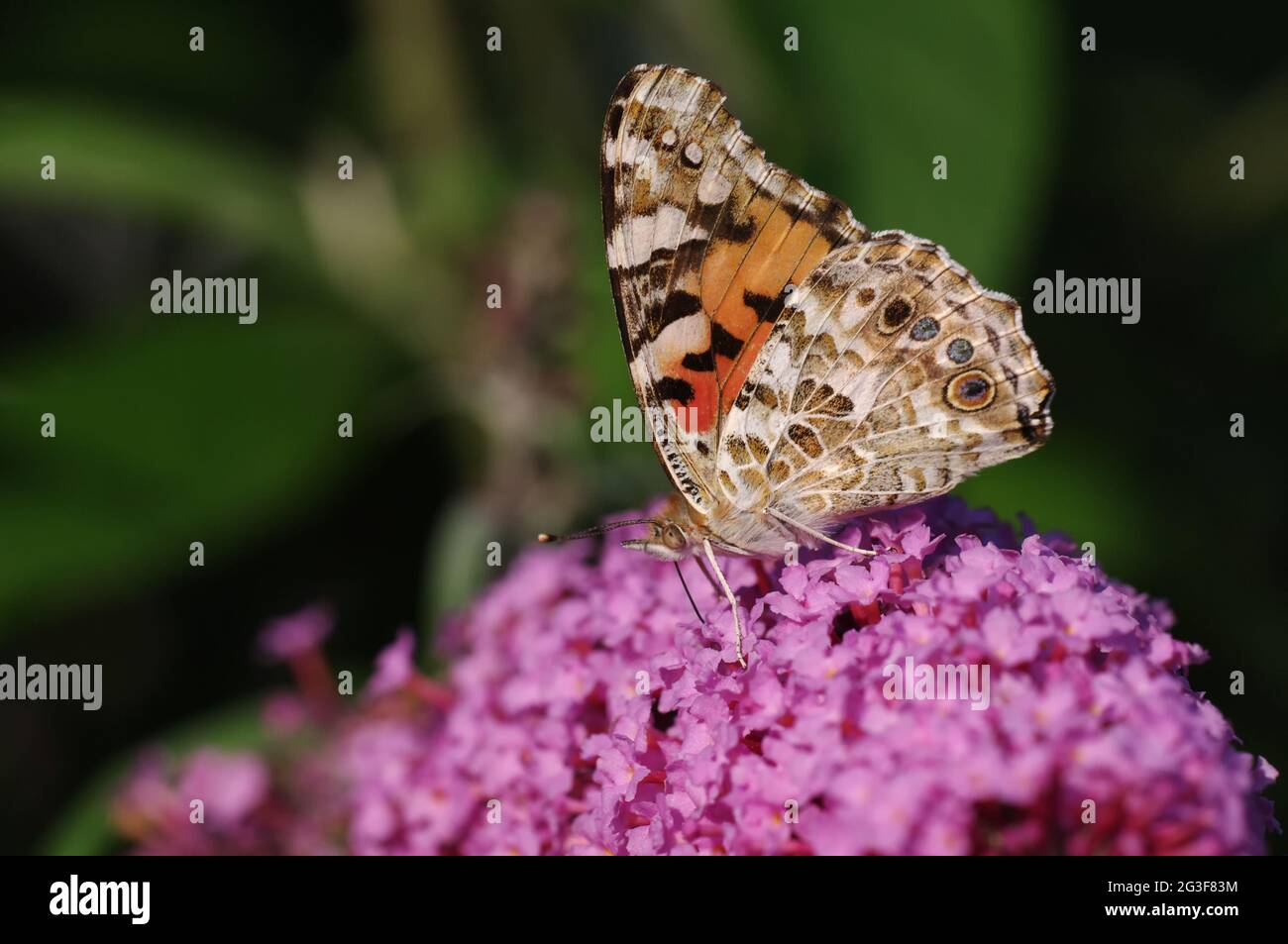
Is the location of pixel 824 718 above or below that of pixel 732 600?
below

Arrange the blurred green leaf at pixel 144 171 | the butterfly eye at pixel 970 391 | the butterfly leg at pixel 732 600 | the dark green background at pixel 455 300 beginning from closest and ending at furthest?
the butterfly leg at pixel 732 600 < the butterfly eye at pixel 970 391 < the dark green background at pixel 455 300 < the blurred green leaf at pixel 144 171

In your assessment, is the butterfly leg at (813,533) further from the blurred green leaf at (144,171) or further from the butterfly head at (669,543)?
the blurred green leaf at (144,171)

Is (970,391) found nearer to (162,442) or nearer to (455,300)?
(455,300)

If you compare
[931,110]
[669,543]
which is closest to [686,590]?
[669,543]

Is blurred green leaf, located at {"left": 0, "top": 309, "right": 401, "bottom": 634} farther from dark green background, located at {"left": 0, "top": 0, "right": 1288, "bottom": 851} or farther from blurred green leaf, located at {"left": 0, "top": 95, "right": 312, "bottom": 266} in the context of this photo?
blurred green leaf, located at {"left": 0, "top": 95, "right": 312, "bottom": 266}

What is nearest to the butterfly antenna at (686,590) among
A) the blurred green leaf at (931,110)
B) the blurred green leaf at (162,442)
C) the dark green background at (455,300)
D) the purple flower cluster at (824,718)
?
the purple flower cluster at (824,718)

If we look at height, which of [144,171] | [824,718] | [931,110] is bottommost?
[824,718]

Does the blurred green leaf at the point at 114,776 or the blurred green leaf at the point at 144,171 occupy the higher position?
the blurred green leaf at the point at 144,171
